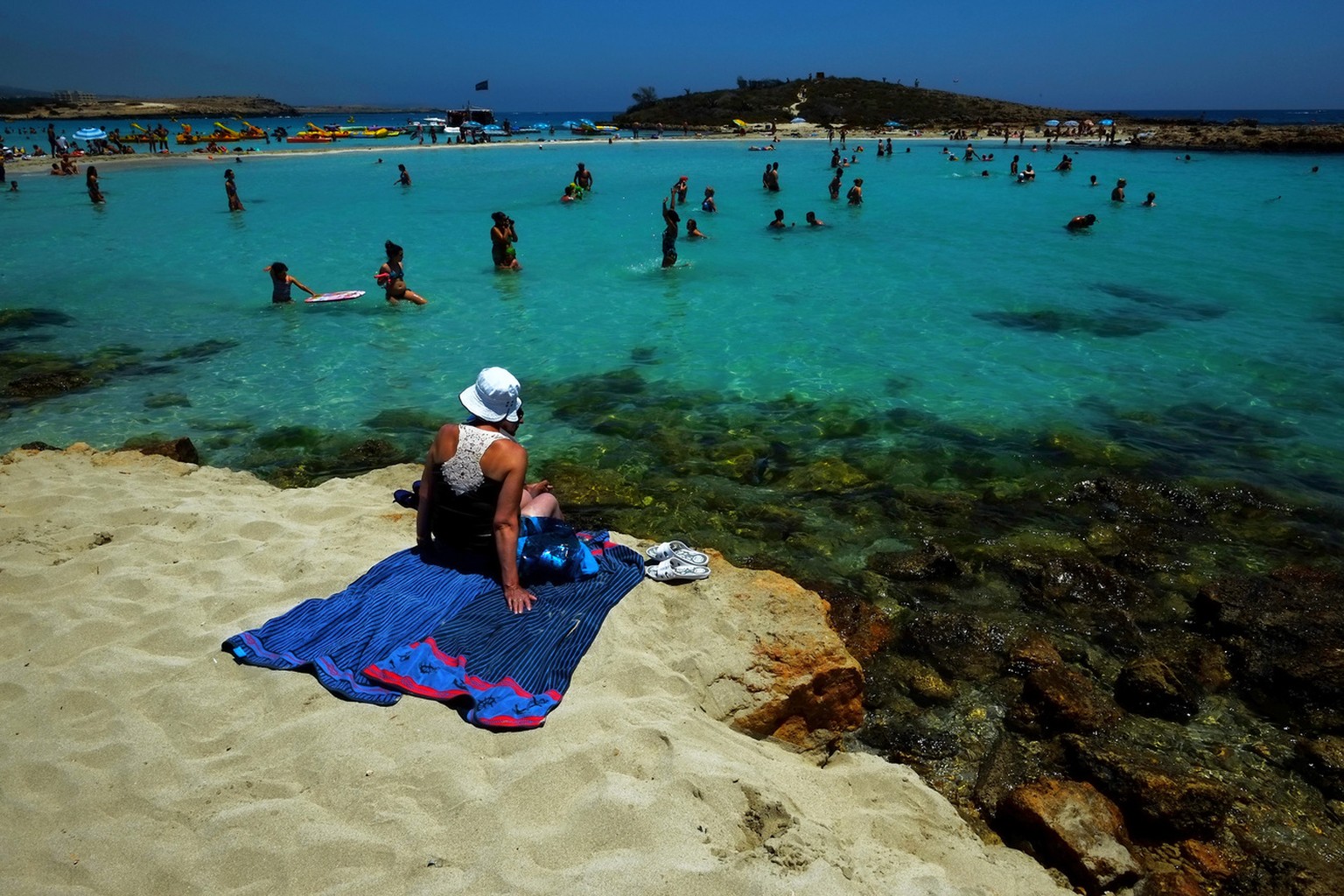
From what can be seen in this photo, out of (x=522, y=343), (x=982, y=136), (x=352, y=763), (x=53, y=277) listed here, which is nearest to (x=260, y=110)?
(x=982, y=136)

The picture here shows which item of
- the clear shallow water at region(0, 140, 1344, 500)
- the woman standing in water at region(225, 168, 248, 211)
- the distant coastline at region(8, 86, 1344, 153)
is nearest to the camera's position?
the clear shallow water at region(0, 140, 1344, 500)

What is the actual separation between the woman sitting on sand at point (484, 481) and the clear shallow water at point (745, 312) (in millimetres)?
3855

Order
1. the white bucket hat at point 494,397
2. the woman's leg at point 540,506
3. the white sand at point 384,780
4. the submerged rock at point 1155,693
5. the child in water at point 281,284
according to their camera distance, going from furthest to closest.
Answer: the child in water at point 281,284 < the woman's leg at point 540,506 < the submerged rock at point 1155,693 < the white bucket hat at point 494,397 < the white sand at point 384,780

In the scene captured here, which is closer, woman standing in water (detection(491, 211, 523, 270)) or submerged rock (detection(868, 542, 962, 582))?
submerged rock (detection(868, 542, 962, 582))

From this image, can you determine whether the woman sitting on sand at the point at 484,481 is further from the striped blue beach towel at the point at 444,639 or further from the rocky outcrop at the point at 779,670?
the rocky outcrop at the point at 779,670

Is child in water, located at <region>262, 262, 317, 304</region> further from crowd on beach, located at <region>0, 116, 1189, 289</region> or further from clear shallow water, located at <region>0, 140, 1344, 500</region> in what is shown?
clear shallow water, located at <region>0, 140, 1344, 500</region>

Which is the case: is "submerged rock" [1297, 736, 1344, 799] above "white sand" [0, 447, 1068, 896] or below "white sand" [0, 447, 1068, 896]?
below

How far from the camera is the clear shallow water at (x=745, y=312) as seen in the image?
978 cm

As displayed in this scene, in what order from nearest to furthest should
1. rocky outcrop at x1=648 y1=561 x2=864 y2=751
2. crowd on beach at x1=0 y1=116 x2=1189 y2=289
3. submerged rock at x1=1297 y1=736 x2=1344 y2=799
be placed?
rocky outcrop at x1=648 y1=561 x2=864 y2=751 < submerged rock at x1=1297 y1=736 x2=1344 y2=799 < crowd on beach at x1=0 y1=116 x2=1189 y2=289

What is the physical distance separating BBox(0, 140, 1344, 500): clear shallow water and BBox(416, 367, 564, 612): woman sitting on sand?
12.6 feet

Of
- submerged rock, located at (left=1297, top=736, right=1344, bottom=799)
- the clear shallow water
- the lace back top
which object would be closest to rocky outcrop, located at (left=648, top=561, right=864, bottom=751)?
the lace back top

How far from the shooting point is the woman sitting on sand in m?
4.52

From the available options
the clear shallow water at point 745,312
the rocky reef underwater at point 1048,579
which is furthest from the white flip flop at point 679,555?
the clear shallow water at point 745,312

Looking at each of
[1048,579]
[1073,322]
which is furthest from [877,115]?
[1048,579]
